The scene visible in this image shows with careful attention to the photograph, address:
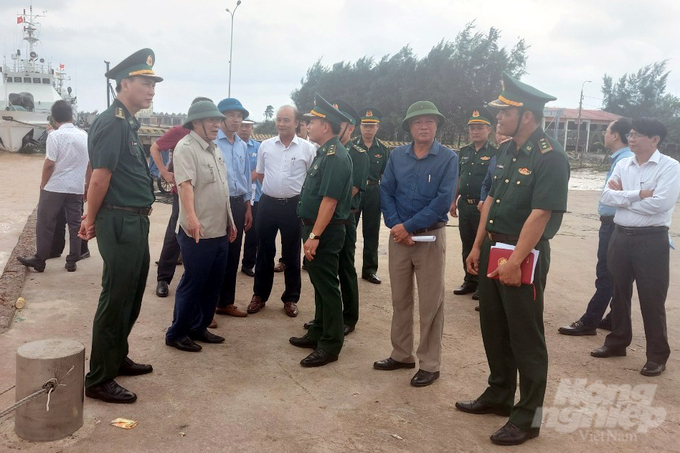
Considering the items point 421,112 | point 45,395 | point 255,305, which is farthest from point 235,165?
point 45,395

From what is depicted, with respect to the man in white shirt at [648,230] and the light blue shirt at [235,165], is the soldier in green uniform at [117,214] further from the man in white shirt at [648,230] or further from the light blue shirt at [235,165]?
the man in white shirt at [648,230]

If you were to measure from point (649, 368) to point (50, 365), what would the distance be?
3988mm

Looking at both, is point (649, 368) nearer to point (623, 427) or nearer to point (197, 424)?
point (623, 427)

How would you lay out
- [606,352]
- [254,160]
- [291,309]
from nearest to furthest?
[606,352] → [291,309] → [254,160]

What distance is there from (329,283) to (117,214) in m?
1.57

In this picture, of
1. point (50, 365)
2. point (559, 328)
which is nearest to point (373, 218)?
point (559, 328)

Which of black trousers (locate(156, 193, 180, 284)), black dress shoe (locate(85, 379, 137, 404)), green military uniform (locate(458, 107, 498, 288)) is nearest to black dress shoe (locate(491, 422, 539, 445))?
black dress shoe (locate(85, 379, 137, 404))

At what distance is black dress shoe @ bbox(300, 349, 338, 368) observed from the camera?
4012 mm

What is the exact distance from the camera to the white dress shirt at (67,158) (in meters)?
5.97

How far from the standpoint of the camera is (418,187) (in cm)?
390

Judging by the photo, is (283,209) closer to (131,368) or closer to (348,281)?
(348,281)

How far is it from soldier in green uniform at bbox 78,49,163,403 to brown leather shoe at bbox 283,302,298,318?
1932 millimetres

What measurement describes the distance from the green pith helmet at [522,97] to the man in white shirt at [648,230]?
1564 millimetres

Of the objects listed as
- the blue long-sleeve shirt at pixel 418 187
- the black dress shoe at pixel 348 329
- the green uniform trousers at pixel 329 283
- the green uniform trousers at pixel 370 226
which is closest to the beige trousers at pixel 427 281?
the blue long-sleeve shirt at pixel 418 187
